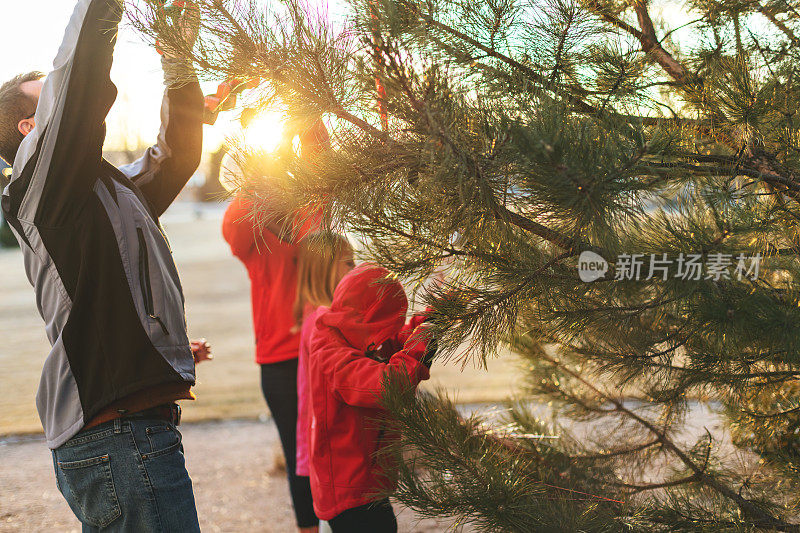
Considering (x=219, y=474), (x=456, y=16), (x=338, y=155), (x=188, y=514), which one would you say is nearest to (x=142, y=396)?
(x=188, y=514)

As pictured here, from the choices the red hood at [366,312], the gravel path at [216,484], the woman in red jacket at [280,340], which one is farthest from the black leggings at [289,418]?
the red hood at [366,312]

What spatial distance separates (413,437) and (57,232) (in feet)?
3.43

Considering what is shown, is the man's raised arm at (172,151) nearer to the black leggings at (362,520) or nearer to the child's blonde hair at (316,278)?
the child's blonde hair at (316,278)

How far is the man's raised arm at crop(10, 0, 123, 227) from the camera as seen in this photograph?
1.58m

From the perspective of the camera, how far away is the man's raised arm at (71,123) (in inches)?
62.3

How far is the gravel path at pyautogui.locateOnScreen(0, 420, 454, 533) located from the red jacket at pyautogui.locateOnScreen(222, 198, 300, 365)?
1023 mm

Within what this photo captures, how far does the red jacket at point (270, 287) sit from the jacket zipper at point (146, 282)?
1125 mm

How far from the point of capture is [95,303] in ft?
5.58

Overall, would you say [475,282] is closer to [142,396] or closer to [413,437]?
[413,437]

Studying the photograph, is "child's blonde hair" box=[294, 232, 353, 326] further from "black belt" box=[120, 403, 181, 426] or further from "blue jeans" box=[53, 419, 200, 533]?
"blue jeans" box=[53, 419, 200, 533]

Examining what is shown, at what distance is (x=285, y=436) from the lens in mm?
2949

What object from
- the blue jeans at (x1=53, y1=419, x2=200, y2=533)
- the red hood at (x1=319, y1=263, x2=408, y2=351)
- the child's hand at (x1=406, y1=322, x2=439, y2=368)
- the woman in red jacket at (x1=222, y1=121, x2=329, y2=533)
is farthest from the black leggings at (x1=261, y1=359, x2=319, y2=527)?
the child's hand at (x1=406, y1=322, x2=439, y2=368)

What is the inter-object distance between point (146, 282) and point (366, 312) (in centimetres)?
64

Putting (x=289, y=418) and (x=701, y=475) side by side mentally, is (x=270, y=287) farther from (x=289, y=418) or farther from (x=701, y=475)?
(x=701, y=475)
